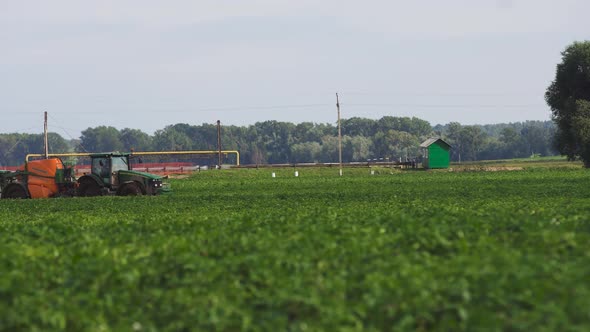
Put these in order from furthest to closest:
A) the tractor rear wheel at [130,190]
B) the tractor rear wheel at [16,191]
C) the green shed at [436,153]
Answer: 1. the green shed at [436,153]
2. the tractor rear wheel at [16,191]
3. the tractor rear wheel at [130,190]

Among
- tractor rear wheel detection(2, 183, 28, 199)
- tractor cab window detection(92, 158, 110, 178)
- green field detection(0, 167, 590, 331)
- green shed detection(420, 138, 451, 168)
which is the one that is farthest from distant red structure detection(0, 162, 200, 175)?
green field detection(0, 167, 590, 331)

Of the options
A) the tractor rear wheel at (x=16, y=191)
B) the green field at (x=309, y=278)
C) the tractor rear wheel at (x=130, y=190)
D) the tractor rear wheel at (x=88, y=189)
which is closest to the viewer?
the green field at (x=309, y=278)

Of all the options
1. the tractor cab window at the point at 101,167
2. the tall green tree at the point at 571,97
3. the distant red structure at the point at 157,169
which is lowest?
the distant red structure at the point at 157,169

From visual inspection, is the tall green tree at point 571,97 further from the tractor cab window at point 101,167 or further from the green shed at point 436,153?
the tractor cab window at point 101,167

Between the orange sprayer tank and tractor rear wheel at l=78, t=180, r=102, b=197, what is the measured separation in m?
1.52

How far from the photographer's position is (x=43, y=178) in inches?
1633

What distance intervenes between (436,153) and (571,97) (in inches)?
629

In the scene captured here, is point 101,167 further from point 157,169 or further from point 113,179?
point 157,169

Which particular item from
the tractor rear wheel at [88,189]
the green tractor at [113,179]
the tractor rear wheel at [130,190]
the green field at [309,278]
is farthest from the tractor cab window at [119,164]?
the green field at [309,278]

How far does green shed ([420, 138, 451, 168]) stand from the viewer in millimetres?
90312

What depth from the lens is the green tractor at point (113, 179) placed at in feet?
132

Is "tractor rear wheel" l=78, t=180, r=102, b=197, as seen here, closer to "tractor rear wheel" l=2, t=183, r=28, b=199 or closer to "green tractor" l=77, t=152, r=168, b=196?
"green tractor" l=77, t=152, r=168, b=196

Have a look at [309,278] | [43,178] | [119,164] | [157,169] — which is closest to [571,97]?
[157,169]

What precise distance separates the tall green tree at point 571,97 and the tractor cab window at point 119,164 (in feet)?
162
